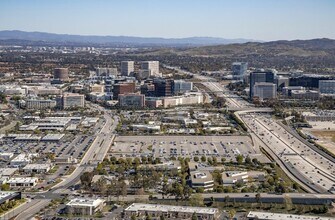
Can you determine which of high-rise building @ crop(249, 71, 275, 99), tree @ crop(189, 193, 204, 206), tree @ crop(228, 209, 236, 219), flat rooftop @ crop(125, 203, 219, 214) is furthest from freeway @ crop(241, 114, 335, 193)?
high-rise building @ crop(249, 71, 275, 99)

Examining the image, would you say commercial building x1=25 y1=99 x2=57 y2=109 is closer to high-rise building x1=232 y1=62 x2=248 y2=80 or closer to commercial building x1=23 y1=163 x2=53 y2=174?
commercial building x1=23 y1=163 x2=53 y2=174

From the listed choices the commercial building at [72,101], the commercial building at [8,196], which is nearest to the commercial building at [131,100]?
the commercial building at [72,101]

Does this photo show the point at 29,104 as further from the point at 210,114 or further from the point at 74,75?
the point at 74,75

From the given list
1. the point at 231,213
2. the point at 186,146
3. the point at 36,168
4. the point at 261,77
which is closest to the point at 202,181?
the point at 231,213

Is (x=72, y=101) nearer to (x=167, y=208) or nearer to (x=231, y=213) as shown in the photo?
(x=167, y=208)

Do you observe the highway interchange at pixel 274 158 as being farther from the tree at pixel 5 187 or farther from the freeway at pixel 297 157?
the tree at pixel 5 187

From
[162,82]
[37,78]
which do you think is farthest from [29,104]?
[37,78]
